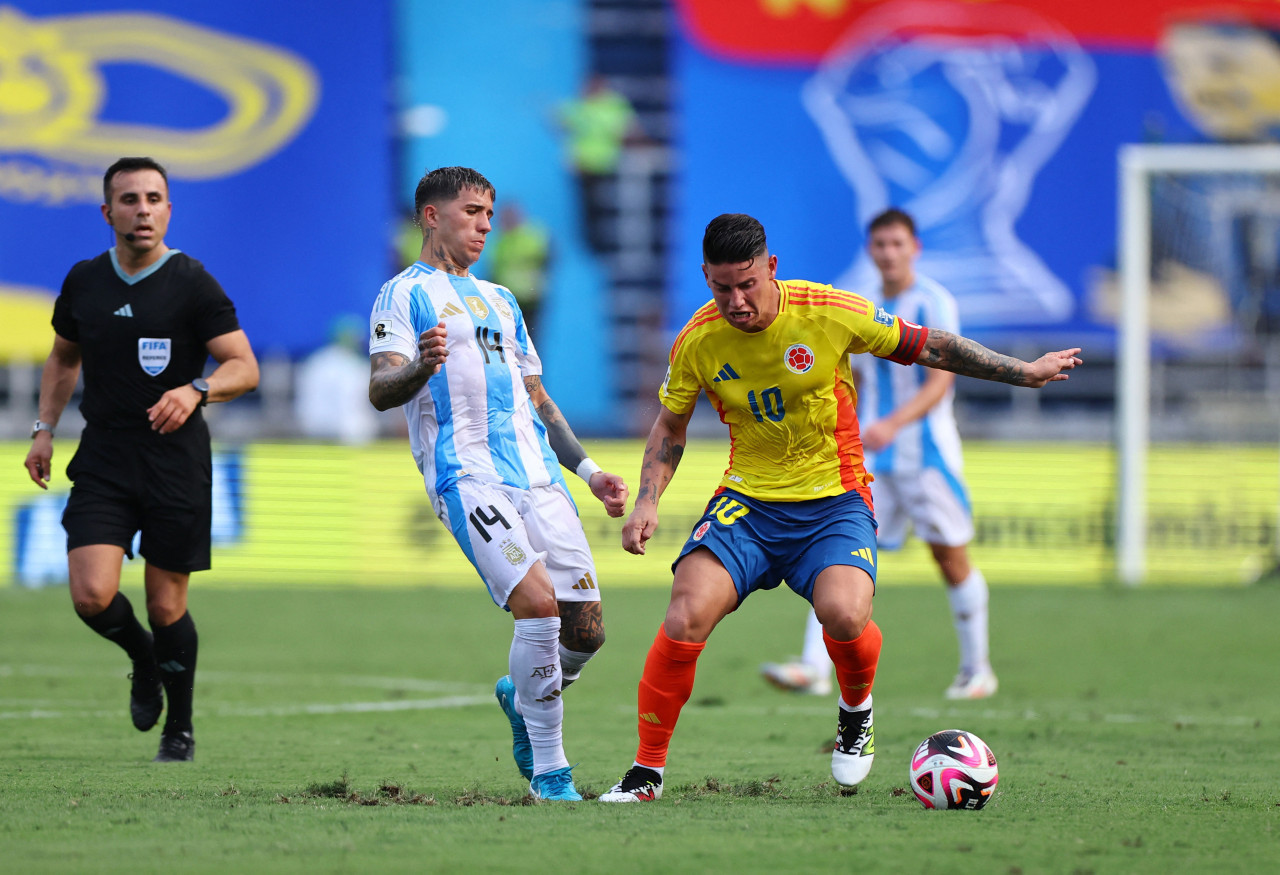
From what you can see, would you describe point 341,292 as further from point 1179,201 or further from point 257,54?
point 1179,201

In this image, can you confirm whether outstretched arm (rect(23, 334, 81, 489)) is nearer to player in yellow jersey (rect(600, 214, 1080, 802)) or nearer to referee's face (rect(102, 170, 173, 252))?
referee's face (rect(102, 170, 173, 252))

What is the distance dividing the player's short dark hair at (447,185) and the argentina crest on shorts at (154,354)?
1.42 m

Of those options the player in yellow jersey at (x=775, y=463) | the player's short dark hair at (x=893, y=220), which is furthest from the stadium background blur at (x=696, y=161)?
the player in yellow jersey at (x=775, y=463)

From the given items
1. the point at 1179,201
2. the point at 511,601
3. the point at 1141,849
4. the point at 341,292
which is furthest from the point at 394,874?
the point at 1179,201

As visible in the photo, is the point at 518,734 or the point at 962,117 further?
the point at 962,117

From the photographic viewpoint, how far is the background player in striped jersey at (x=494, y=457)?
551cm

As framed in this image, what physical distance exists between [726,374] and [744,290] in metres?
0.38

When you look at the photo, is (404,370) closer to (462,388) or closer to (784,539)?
(462,388)

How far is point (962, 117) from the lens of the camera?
1877 cm

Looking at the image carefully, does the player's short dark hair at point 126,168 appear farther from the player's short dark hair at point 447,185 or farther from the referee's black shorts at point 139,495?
the player's short dark hair at point 447,185

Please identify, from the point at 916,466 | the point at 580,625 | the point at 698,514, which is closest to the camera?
the point at 580,625

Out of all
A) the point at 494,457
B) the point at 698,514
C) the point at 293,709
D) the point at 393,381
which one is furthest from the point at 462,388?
the point at 698,514

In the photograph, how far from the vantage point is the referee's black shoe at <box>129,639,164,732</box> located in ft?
22.3

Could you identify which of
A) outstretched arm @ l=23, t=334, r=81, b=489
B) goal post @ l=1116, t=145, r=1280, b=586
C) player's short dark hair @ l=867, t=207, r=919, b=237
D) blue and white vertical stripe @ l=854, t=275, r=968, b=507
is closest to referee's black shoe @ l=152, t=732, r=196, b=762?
outstretched arm @ l=23, t=334, r=81, b=489
